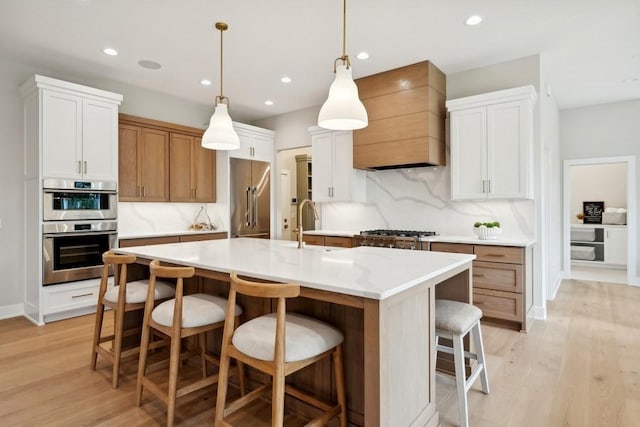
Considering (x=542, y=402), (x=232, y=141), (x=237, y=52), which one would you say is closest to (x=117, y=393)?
Result: (x=232, y=141)

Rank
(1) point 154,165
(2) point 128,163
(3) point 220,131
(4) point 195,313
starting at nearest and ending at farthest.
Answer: (4) point 195,313 → (3) point 220,131 → (2) point 128,163 → (1) point 154,165

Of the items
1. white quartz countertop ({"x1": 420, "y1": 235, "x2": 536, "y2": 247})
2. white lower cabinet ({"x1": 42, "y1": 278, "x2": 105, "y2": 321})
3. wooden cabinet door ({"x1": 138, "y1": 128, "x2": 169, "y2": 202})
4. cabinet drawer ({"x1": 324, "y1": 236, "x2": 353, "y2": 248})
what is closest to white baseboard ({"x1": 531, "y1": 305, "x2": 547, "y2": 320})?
white quartz countertop ({"x1": 420, "y1": 235, "x2": 536, "y2": 247})

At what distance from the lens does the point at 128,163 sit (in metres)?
4.56

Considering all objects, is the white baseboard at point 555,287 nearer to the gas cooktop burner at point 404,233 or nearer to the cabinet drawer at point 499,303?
the cabinet drawer at point 499,303

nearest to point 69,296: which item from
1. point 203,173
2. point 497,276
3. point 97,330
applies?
point 97,330

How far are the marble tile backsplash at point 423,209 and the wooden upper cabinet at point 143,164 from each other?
256 cm

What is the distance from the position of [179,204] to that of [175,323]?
3.83 metres

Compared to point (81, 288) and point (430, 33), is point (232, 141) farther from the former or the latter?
point (81, 288)

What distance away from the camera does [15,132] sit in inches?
159

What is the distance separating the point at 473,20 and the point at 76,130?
423 centimetres

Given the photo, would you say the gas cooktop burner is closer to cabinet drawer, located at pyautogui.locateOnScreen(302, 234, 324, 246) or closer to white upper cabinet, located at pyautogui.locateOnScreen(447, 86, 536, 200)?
white upper cabinet, located at pyautogui.locateOnScreen(447, 86, 536, 200)

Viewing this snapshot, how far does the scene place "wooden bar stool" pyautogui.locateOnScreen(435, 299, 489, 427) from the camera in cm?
195

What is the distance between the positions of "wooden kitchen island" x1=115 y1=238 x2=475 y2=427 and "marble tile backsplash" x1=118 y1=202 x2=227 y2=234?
285 centimetres

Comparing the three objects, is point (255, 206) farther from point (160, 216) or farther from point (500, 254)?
point (500, 254)
